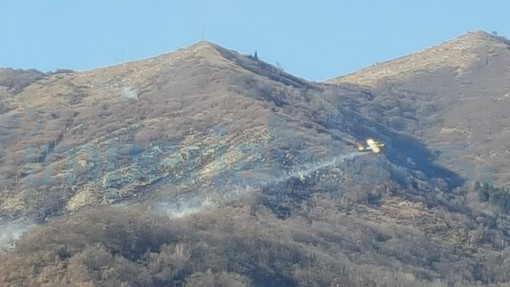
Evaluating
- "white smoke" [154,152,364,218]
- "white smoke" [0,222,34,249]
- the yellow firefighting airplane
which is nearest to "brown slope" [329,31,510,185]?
the yellow firefighting airplane

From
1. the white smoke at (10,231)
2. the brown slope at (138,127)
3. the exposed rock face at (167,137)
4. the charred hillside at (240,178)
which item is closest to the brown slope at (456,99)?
the charred hillside at (240,178)

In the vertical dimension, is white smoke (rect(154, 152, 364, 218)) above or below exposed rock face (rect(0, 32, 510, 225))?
below

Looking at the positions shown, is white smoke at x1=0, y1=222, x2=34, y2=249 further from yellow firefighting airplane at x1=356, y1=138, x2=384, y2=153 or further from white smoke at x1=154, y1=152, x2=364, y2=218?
yellow firefighting airplane at x1=356, y1=138, x2=384, y2=153

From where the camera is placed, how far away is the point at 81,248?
164 ft

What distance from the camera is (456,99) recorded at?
136625 mm

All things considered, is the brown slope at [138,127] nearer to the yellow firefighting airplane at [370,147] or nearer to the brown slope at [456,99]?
the yellow firefighting airplane at [370,147]

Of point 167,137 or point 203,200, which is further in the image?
point 167,137

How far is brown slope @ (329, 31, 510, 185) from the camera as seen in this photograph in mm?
112625

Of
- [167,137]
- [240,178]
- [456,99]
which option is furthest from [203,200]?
[456,99]

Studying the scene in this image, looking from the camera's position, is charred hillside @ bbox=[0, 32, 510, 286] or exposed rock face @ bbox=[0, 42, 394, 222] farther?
exposed rock face @ bbox=[0, 42, 394, 222]

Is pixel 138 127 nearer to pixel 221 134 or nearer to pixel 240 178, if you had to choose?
pixel 221 134

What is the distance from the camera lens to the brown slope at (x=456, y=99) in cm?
11262

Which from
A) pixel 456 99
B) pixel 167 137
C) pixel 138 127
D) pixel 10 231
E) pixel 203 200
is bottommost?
pixel 10 231

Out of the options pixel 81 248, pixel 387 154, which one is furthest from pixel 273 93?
pixel 81 248
